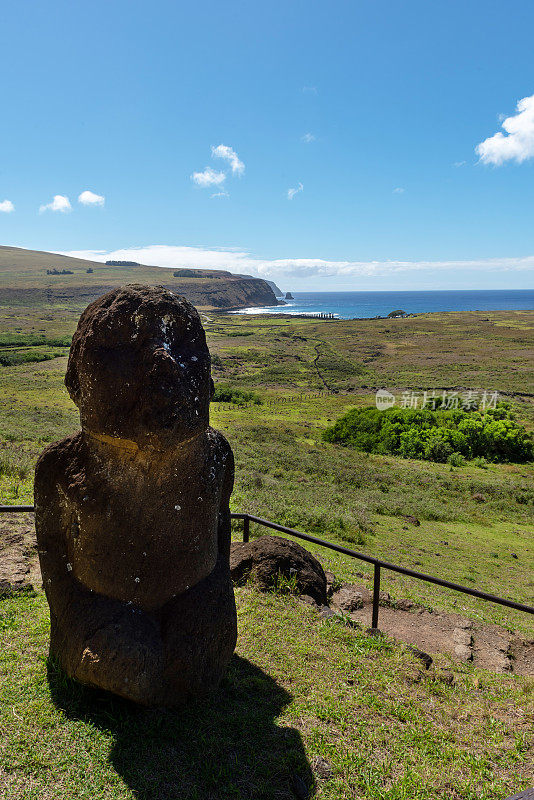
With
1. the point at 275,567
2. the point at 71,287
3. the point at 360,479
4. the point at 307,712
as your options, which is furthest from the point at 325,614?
the point at 71,287

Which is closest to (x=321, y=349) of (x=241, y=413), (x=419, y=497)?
(x=241, y=413)

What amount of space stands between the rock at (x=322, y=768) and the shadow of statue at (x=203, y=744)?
56mm

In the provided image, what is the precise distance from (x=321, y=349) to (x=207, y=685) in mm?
70892

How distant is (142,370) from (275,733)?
292 centimetres

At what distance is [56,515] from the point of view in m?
4.05

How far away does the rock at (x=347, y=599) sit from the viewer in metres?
7.11

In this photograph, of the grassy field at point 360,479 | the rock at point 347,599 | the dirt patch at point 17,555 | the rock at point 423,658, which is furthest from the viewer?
the grassy field at point 360,479

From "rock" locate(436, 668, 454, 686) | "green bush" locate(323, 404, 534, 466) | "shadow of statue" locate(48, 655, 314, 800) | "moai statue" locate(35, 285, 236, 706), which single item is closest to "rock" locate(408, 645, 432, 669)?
"rock" locate(436, 668, 454, 686)

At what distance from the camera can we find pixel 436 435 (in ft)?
79.3

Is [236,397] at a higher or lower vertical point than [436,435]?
lower

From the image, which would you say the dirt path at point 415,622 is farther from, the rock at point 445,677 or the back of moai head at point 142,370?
the back of moai head at point 142,370

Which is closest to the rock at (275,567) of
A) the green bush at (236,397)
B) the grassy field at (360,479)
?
the grassy field at (360,479)

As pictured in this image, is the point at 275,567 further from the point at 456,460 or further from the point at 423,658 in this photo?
the point at 456,460

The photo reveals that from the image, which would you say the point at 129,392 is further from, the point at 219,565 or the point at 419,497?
the point at 419,497
